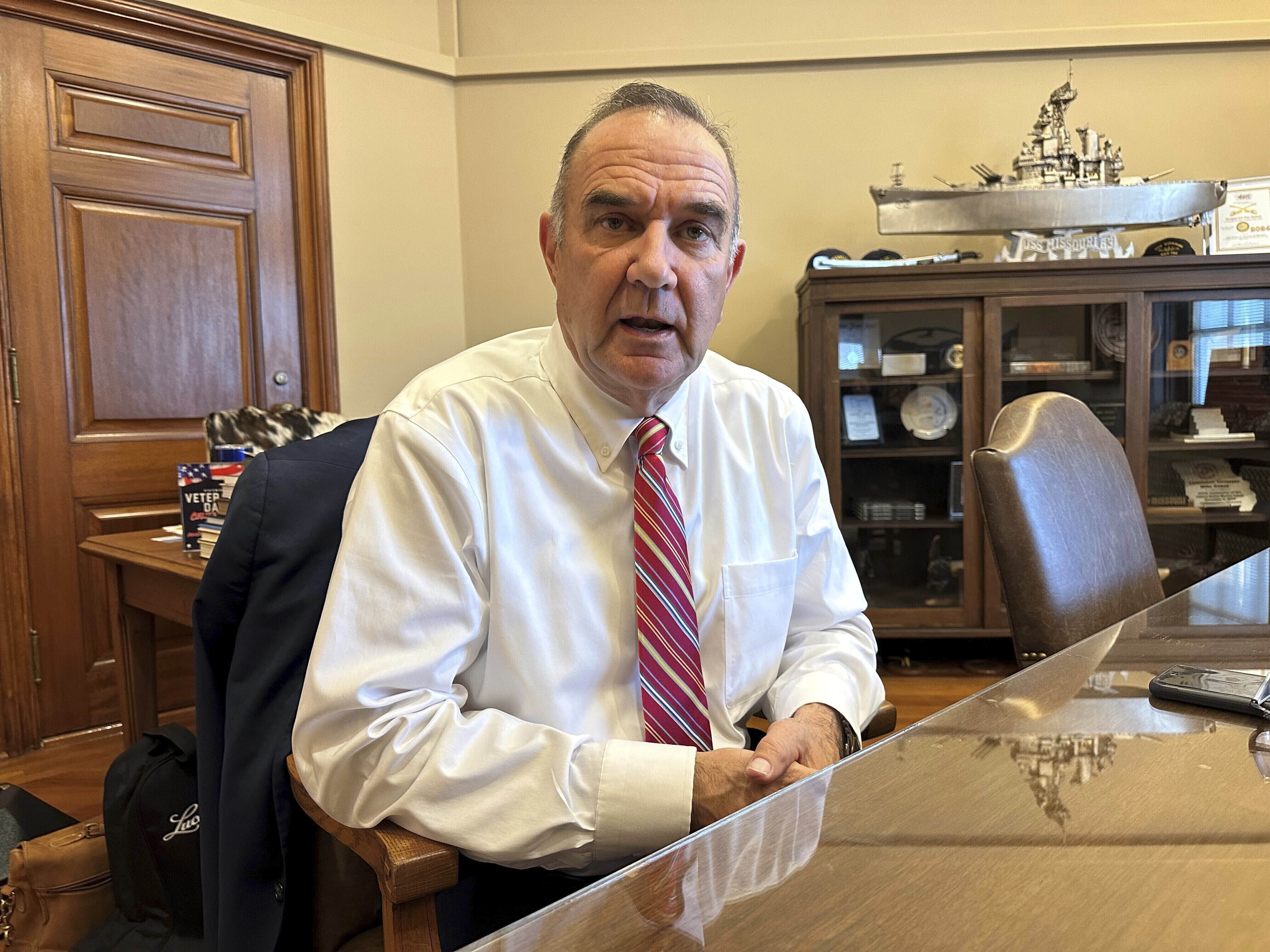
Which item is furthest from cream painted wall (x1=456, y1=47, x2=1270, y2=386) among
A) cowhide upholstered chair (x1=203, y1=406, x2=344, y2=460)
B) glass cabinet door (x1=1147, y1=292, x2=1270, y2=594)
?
cowhide upholstered chair (x1=203, y1=406, x2=344, y2=460)

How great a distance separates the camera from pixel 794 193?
12.3 ft

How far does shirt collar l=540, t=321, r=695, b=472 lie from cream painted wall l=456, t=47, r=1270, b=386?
264cm

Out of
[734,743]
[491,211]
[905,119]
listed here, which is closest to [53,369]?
[491,211]

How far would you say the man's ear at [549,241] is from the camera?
3.95ft

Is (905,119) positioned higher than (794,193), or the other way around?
(905,119)

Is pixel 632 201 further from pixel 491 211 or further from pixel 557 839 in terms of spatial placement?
pixel 491 211

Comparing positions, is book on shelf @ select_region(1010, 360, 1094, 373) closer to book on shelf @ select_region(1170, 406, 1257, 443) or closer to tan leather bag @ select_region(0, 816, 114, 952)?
book on shelf @ select_region(1170, 406, 1257, 443)

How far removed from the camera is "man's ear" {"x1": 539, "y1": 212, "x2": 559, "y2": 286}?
47.4 inches

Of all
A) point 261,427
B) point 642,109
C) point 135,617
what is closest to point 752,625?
point 642,109

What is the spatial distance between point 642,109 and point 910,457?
103 inches

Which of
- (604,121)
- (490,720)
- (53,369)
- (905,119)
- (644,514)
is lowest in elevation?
(490,720)

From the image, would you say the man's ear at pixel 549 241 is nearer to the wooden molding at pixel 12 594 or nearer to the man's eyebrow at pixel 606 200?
the man's eyebrow at pixel 606 200

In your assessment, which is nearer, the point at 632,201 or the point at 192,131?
the point at 632,201

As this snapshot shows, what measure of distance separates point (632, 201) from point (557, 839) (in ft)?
2.31
